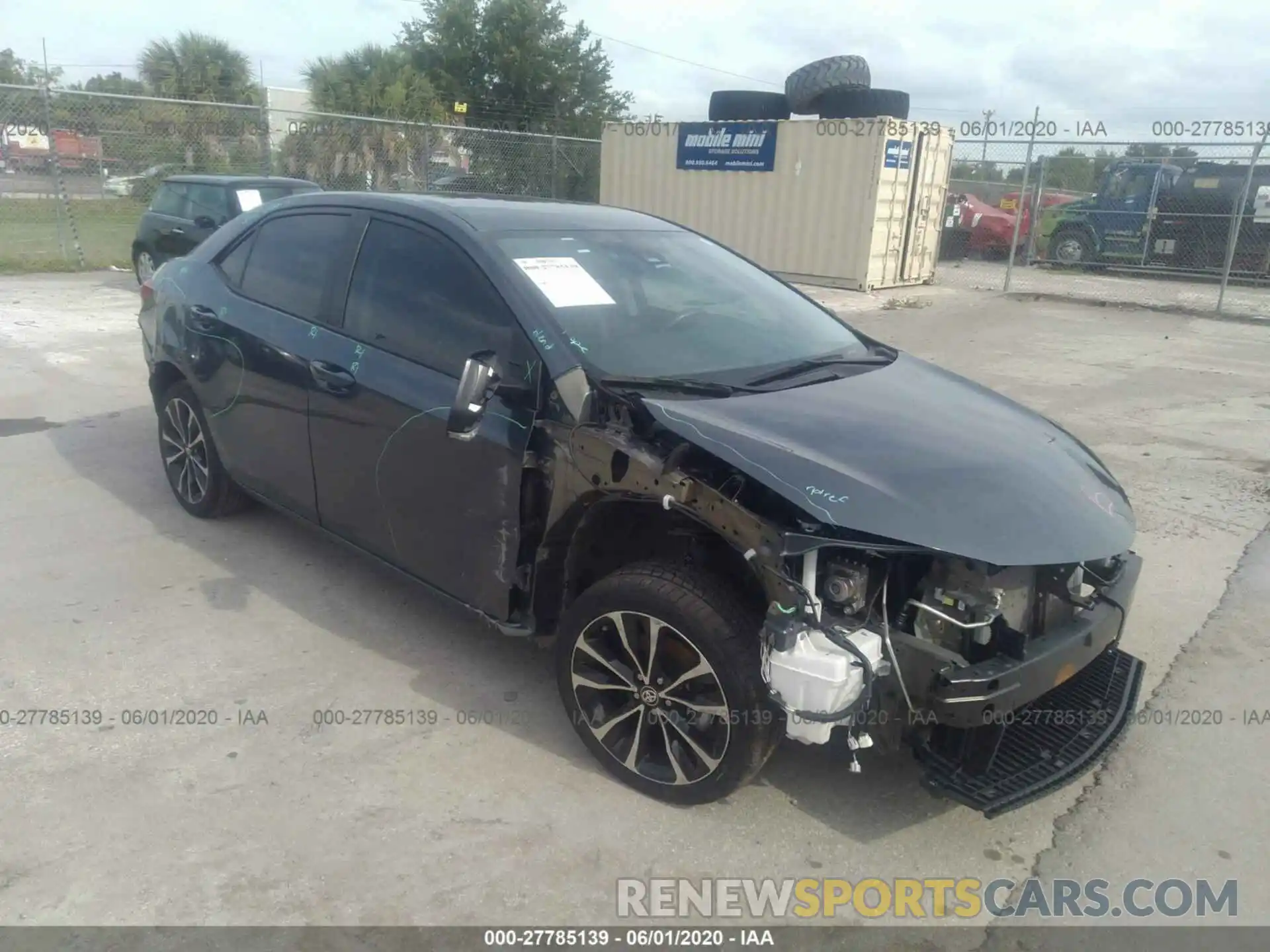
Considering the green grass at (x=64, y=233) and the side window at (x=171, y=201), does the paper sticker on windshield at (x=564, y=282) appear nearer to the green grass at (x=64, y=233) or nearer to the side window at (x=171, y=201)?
the side window at (x=171, y=201)

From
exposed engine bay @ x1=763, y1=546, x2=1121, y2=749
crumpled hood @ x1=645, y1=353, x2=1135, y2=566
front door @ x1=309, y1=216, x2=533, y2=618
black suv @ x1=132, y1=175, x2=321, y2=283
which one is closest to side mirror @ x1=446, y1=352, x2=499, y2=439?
front door @ x1=309, y1=216, x2=533, y2=618

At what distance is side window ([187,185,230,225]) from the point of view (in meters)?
11.9

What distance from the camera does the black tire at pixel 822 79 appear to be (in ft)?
52.4

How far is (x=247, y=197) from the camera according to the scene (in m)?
11.9

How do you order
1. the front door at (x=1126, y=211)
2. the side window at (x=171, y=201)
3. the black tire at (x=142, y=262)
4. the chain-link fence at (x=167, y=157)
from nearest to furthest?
the side window at (x=171, y=201), the black tire at (x=142, y=262), the chain-link fence at (x=167, y=157), the front door at (x=1126, y=211)

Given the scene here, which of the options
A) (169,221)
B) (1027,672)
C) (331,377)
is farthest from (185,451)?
(169,221)

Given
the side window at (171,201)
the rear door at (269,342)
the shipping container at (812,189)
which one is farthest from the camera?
the shipping container at (812,189)

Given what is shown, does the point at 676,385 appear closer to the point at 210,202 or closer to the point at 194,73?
the point at 210,202

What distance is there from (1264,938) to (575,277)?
2.82 metres

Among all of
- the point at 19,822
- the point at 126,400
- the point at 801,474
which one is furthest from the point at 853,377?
the point at 126,400

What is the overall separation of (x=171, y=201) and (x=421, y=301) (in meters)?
10.7

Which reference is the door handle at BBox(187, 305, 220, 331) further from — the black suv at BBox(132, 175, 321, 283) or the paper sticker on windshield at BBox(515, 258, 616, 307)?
the black suv at BBox(132, 175, 321, 283)

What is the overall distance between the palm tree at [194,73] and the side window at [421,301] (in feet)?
93.8

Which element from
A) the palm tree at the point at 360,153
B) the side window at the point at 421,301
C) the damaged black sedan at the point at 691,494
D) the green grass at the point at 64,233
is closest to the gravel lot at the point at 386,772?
the damaged black sedan at the point at 691,494
